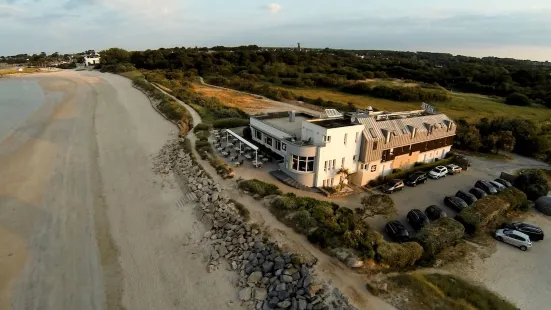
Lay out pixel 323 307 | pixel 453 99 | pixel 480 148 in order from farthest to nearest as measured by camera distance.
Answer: pixel 453 99
pixel 480 148
pixel 323 307

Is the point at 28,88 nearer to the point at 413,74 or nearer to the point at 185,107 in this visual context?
the point at 185,107

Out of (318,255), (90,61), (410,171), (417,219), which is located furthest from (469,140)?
(90,61)

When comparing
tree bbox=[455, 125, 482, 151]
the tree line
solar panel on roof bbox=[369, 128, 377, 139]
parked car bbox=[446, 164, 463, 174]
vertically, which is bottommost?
parked car bbox=[446, 164, 463, 174]

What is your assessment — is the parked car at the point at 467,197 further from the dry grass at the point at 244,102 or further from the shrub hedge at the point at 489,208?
the dry grass at the point at 244,102

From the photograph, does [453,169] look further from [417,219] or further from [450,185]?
[417,219]

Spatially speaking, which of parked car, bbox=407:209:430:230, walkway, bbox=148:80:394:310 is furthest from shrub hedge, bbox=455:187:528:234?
walkway, bbox=148:80:394:310

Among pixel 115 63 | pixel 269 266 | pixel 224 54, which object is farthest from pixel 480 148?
pixel 115 63

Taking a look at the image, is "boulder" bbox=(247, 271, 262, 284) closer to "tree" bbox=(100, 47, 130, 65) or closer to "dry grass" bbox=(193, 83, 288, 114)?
"dry grass" bbox=(193, 83, 288, 114)
